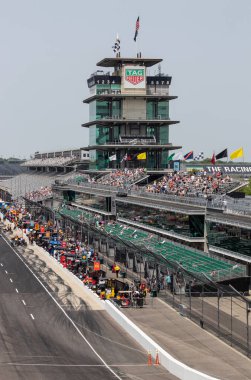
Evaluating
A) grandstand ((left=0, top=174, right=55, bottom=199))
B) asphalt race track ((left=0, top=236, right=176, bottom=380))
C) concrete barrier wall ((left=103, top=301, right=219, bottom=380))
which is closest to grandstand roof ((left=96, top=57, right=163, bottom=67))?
grandstand ((left=0, top=174, right=55, bottom=199))

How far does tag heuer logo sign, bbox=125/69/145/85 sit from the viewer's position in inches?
5039

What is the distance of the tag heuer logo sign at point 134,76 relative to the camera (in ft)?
420

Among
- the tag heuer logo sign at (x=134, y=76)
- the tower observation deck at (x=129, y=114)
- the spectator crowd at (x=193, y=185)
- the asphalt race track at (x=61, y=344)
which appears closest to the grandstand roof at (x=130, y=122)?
the tower observation deck at (x=129, y=114)

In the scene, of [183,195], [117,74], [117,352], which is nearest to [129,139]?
[117,74]

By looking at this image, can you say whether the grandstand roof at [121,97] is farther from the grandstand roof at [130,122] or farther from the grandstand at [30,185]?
the grandstand at [30,185]

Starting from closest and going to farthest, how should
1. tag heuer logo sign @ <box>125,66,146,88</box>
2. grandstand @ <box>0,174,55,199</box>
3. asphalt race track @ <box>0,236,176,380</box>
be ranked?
asphalt race track @ <box>0,236,176,380</box>, tag heuer logo sign @ <box>125,66,146,88</box>, grandstand @ <box>0,174,55,199</box>

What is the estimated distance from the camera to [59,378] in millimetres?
37438

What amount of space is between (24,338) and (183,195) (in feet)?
130

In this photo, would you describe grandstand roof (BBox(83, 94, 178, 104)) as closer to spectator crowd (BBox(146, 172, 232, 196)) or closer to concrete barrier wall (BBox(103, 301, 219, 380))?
spectator crowd (BBox(146, 172, 232, 196))

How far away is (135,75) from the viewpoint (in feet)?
422

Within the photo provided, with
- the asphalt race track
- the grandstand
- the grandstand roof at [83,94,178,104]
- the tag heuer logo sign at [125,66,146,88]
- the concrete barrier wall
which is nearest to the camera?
the concrete barrier wall

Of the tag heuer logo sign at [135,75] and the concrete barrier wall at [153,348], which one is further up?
the tag heuer logo sign at [135,75]

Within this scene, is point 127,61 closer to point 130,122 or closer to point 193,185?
point 130,122

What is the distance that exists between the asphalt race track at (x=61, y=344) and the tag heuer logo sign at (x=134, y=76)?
70825 millimetres
